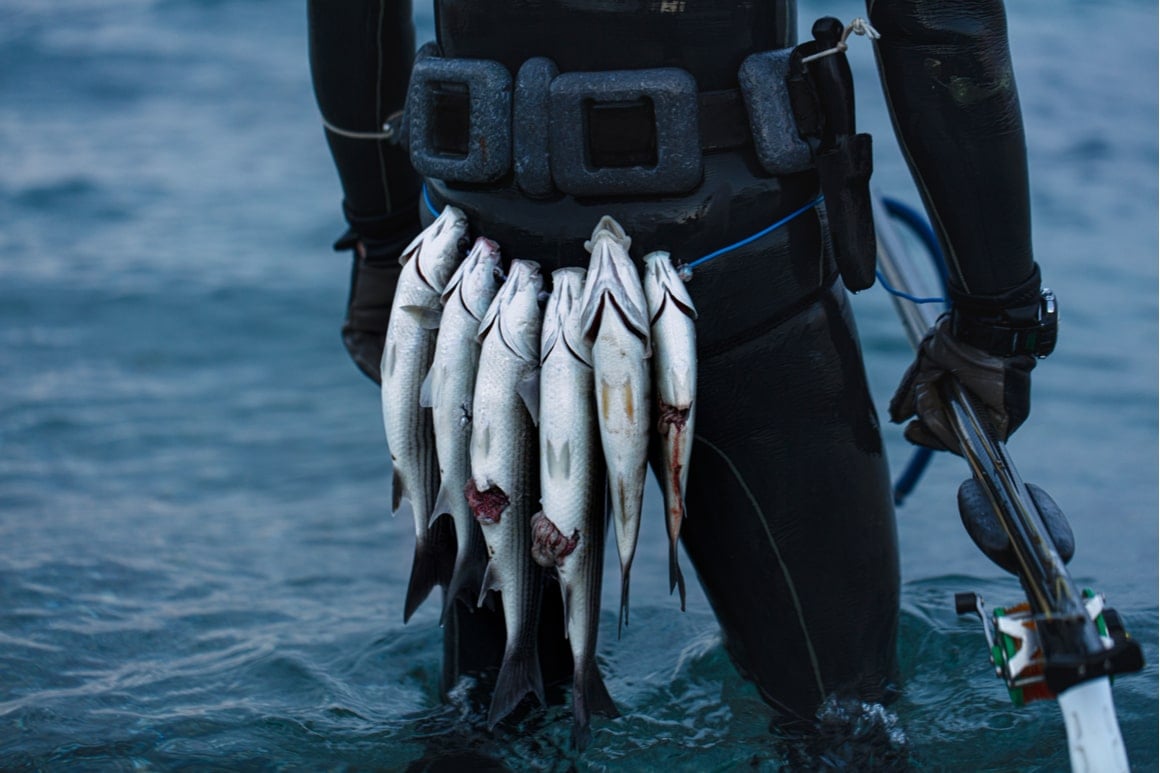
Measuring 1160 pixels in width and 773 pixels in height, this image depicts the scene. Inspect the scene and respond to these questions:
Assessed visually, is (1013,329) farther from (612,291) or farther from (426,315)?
(426,315)

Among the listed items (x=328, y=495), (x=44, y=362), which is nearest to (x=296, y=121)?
(x=44, y=362)

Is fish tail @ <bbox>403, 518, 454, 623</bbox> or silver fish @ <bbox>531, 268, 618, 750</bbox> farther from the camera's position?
fish tail @ <bbox>403, 518, 454, 623</bbox>

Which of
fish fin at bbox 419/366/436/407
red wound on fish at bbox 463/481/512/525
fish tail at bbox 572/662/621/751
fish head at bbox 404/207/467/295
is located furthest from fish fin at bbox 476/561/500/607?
fish head at bbox 404/207/467/295

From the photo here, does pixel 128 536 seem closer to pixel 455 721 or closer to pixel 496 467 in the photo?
pixel 455 721

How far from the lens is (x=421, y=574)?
274 cm

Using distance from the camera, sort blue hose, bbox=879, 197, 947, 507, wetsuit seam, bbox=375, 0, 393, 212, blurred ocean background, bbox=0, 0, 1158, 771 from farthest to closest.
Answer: blue hose, bbox=879, 197, 947, 507
blurred ocean background, bbox=0, 0, 1158, 771
wetsuit seam, bbox=375, 0, 393, 212

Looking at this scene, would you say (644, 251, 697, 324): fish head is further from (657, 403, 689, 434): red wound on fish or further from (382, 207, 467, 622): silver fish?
(382, 207, 467, 622): silver fish

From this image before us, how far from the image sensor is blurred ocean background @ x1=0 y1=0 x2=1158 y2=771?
3.35 metres

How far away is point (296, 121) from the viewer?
481 inches

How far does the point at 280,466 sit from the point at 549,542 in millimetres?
4099

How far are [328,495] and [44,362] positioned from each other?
2.33 m

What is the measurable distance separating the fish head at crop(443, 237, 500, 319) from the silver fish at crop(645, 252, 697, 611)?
299 millimetres

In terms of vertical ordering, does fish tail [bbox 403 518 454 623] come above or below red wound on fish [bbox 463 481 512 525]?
below

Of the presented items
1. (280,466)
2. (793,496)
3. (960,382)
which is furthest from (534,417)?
(280,466)
